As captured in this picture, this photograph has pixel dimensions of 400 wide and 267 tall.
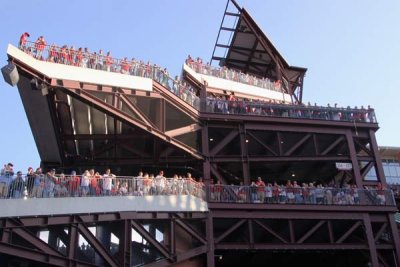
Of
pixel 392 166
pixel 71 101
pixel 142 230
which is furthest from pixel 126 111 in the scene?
pixel 392 166

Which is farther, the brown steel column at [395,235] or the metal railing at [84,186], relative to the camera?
the brown steel column at [395,235]

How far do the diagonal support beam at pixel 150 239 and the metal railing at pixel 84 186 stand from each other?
1321 mm

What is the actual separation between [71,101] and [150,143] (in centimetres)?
603

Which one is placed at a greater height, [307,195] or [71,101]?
[71,101]

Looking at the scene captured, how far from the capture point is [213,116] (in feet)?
86.8

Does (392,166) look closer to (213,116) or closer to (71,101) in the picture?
(213,116)

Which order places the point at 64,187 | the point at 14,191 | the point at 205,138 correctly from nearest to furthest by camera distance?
the point at 14,191, the point at 64,187, the point at 205,138

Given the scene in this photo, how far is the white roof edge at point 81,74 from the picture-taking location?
18406mm

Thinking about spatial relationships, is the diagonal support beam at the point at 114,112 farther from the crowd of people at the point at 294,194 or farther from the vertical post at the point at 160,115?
the crowd of people at the point at 294,194

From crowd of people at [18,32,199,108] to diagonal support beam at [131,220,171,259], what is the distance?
7.49m

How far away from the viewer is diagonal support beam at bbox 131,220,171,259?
18734 mm

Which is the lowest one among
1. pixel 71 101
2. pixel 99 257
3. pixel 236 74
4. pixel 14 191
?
pixel 99 257

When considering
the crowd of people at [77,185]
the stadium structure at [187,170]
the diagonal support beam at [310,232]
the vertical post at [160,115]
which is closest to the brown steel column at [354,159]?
the stadium structure at [187,170]

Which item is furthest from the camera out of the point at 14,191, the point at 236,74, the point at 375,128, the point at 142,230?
the point at 236,74
